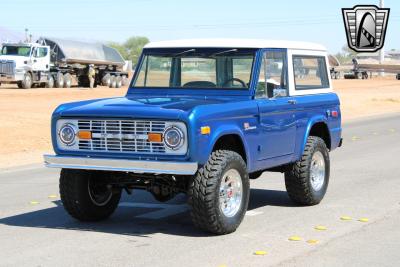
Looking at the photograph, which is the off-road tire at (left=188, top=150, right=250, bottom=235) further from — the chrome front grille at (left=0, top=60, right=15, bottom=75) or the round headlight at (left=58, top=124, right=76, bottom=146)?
the chrome front grille at (left=0, top=60, right=15, bottom=75)

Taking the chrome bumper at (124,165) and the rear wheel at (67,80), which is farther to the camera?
the rear wheel at (67,80)

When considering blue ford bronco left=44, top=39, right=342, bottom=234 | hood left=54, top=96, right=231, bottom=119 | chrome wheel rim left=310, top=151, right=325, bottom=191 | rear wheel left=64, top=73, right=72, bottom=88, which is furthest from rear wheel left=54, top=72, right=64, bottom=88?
hood left=54, top=96, right=231, bottom=119

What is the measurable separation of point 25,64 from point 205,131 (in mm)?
38621

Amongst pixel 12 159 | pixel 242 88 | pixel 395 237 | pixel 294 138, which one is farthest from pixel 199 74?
pixel 12 159

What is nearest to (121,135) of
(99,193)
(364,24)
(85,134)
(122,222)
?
(85,134)

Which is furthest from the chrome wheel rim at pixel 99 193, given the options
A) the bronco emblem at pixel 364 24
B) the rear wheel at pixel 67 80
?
the rear wheel at pixel 67 80

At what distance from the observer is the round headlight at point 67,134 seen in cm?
761

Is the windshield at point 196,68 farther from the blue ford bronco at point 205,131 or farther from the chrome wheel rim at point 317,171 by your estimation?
the chrome wheel rim at point 317,171

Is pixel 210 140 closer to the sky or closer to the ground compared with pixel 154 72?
closer to the ground

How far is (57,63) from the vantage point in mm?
47719

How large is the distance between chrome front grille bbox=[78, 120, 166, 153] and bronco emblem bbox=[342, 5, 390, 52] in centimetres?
2395

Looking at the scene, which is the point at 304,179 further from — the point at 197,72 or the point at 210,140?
the point at 210,140

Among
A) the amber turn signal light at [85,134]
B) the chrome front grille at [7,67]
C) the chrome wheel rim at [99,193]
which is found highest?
the amber turn signal light at [85,134]

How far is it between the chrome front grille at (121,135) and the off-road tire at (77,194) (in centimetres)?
48
